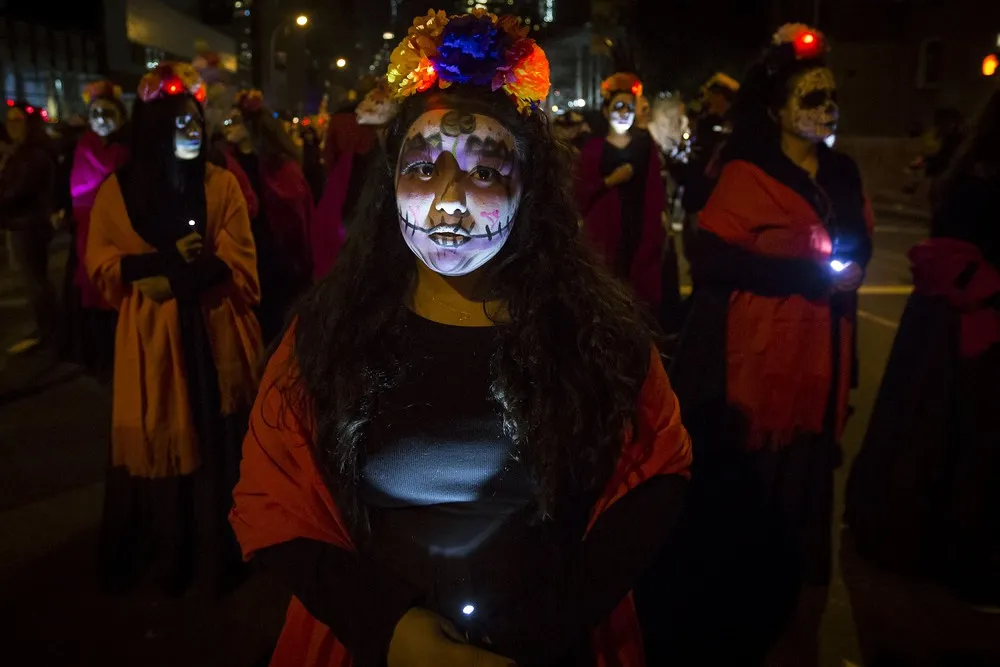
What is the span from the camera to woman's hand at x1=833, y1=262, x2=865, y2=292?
12.1 ft

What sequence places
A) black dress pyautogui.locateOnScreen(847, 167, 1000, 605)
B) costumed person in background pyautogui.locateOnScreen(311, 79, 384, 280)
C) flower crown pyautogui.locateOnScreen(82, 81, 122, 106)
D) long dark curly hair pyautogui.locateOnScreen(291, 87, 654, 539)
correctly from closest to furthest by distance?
long dark curly hair pyautogui.locateOnScreen(291, 87, 654, 539) → black dress pyautogui.locateOnScreen(847, 167, 1000, 605) → costumed person in background pyautogui.locateOnScreen(311, 79, 384, 280) → flower crown pyautogui.locateOnScreen(82, 81, 122, 106)

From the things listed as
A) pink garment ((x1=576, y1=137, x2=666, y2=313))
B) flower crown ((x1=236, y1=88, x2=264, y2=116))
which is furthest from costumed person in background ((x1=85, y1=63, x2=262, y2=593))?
flower crown ((x1=236, y1=88, x2=264, y2=116))

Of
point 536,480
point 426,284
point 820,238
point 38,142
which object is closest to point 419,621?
point 536,480

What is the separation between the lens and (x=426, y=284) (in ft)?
6.16

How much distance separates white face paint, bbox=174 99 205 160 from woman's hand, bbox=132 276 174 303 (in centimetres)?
51

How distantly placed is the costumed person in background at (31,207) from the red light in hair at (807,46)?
6.83 m

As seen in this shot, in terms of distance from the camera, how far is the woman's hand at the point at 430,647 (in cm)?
150

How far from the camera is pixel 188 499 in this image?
3820mm

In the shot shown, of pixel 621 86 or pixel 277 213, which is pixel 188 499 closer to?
pixel 277 213

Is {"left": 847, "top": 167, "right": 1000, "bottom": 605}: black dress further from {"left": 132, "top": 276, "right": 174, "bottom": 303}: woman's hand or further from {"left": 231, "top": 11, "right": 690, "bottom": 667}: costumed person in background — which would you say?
{"left": 132, "top": 276, "right": 174, "bottom": 303}: woman's hand

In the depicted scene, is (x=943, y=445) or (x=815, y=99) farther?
(x=943, y=445)

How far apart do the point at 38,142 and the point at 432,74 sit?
298 inches

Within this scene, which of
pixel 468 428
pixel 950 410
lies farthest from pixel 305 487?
pixel 950 410

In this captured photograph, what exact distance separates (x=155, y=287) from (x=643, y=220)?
350cm
